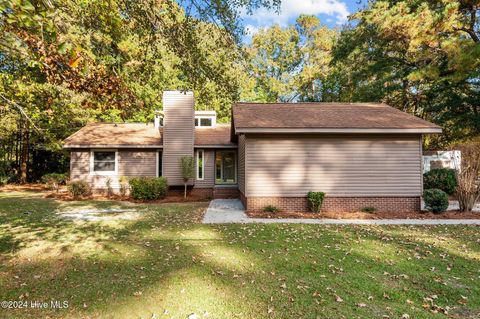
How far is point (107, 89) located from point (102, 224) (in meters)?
5.10

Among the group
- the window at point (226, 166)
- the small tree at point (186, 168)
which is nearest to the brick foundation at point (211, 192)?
the small tree at point (186, 168)

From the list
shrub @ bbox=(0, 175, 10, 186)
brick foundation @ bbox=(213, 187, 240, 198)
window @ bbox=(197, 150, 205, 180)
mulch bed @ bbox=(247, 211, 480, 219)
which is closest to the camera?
mulch bed @ bbox=(247, 211, 480, 219)

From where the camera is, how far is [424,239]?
22.7 feet

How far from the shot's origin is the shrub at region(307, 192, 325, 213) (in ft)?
33.2

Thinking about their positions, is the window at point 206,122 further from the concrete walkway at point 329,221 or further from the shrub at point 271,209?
the concrete walkway at point 329,221

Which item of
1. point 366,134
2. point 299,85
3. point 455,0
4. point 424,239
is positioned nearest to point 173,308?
point 424,239

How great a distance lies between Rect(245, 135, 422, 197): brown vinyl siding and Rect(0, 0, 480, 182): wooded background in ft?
8.45

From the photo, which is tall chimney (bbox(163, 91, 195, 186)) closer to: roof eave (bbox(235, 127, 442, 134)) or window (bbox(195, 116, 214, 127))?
window (bbox(195, 116, 214, 127))

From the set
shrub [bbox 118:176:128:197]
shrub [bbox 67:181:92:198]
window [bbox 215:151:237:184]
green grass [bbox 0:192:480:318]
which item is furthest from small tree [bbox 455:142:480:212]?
shrub [bbox 67:181:92:198]

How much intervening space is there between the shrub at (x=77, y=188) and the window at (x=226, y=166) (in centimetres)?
672

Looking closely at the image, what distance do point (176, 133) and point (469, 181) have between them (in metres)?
12.7

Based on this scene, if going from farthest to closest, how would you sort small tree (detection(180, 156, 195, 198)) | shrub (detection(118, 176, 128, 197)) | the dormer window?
the dormer window < shrub (detection(118, 176, 128, 197)) < small tree (detection(180, 156, 195, 198))

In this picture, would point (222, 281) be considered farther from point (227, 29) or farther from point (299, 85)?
point (299, 85)

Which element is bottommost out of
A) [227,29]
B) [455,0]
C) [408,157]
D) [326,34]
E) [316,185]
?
[316,185]
